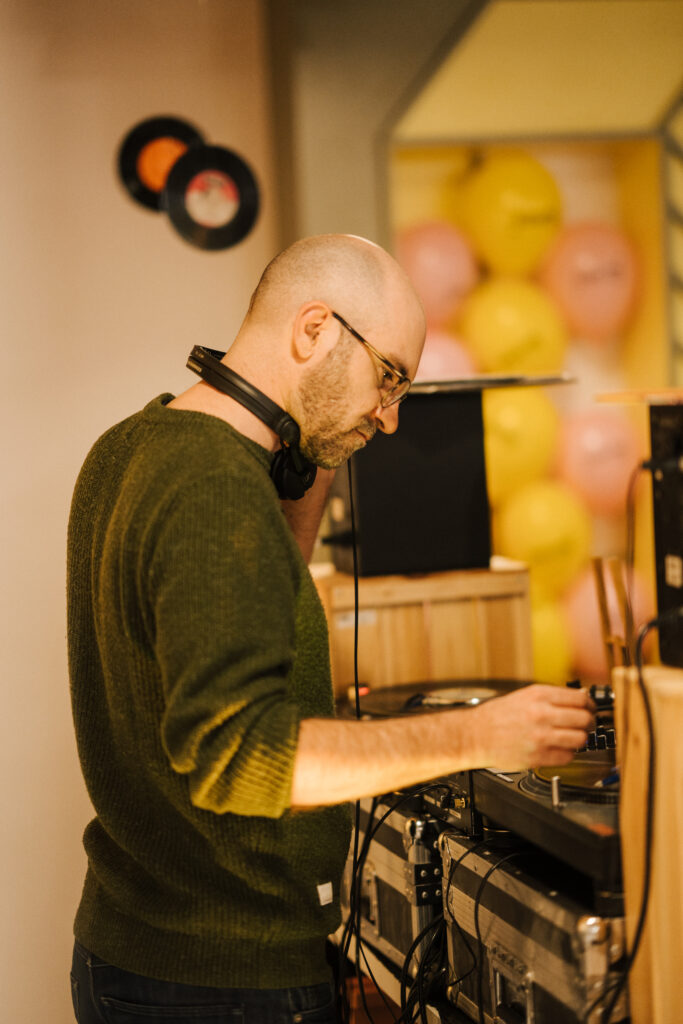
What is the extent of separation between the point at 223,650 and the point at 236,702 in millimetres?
47

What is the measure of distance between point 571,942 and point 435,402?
47.1 inches

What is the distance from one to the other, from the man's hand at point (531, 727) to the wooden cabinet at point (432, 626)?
95 centimetres

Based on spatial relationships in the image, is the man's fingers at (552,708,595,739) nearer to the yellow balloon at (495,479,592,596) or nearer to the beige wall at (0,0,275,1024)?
the yellow balloon at (495,479,592,596)

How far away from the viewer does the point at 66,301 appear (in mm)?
2705

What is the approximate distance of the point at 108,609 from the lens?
1052mm

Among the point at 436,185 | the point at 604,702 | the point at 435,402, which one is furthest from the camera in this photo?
the point at 436,185

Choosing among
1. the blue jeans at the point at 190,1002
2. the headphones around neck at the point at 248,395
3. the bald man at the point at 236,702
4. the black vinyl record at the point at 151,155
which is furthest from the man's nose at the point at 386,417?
the black vinyl record at the point at 151,155

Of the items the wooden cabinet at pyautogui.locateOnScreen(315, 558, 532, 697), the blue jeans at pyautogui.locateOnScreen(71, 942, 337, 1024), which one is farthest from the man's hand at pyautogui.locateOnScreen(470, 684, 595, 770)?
the wooden cabinet at pyautogui.locateOnScreen(315, 558, 532, 697)

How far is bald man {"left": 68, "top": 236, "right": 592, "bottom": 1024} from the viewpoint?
94 cm

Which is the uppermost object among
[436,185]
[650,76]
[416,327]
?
[650,76]

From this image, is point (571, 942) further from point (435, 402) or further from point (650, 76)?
point (650, 76)

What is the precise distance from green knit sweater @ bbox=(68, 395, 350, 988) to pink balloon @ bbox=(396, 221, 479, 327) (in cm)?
154

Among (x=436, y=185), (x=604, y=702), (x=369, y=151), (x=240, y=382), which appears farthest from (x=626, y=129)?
(x=240, y=382)

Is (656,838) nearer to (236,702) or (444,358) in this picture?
(236,702)
